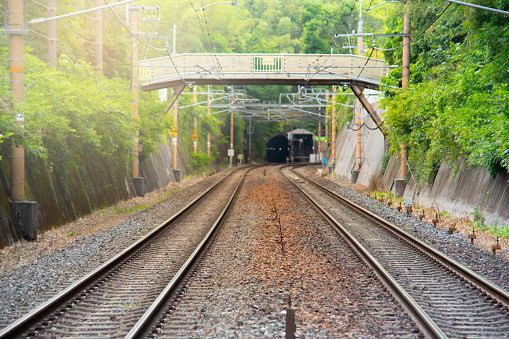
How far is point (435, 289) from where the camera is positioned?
7.31 m

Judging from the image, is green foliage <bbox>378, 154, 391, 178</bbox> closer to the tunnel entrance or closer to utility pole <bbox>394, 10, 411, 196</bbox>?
utility pole <bbox>394, 10, 411, 196</bbox>

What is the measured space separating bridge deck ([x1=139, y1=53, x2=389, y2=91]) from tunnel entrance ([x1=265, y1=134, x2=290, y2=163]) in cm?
5819

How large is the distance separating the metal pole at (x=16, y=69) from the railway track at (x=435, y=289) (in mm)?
7619

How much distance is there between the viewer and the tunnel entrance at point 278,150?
274 feet

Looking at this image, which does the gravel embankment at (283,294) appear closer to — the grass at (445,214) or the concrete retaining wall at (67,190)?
the concrete retaining wall at (67,190)

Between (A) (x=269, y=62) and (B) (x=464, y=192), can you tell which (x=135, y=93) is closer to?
(A) (x=269, y=62)

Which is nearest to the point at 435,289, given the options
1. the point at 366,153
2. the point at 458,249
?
the point at 458,249

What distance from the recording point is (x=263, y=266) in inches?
335

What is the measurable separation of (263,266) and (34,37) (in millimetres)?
15894

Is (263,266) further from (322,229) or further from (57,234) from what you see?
(57,234)

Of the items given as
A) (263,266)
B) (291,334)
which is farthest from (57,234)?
(291,334)

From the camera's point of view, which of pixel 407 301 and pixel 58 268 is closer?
pixel 407 301

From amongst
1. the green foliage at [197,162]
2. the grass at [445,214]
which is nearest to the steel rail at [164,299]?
the grass at [445,214]

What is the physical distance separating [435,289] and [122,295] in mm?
4733
